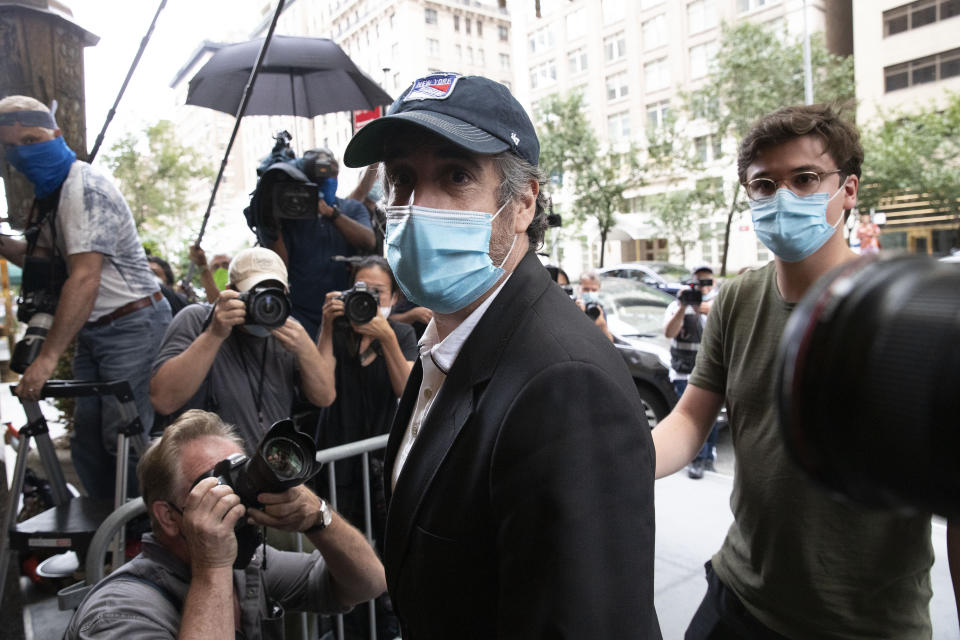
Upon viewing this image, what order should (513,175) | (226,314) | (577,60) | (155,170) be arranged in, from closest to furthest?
(513,175), (226,314), (155,170), (577,60)

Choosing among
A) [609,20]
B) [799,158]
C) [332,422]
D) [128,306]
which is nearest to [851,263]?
[799,158]

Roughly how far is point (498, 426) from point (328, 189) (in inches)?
136

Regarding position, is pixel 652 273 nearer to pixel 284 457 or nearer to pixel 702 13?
pixel 284 457

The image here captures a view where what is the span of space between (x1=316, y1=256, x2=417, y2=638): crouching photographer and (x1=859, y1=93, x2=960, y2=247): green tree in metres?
25.3

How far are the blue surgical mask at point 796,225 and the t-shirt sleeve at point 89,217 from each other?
3043 millimetres

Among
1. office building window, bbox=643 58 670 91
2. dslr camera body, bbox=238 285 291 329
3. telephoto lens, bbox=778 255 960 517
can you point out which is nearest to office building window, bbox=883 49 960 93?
office building window, bbox=643 58 670 91

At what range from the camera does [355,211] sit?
4.56 meters

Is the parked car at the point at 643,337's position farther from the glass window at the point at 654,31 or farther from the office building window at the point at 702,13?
the glass window at the point at 654,31

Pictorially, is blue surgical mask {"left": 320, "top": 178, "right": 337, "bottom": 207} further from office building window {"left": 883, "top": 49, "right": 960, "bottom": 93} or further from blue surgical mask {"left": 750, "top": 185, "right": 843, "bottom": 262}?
office building window {"left": 883, "top": 49, "right": 960, "bottom": 93}

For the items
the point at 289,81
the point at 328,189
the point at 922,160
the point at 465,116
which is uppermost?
the point at 922,160

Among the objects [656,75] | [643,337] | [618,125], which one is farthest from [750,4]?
[643,337]

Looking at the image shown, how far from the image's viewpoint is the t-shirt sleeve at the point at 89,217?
324cm

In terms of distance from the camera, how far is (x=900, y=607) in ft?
5.20

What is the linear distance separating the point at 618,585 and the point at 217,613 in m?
1.17
